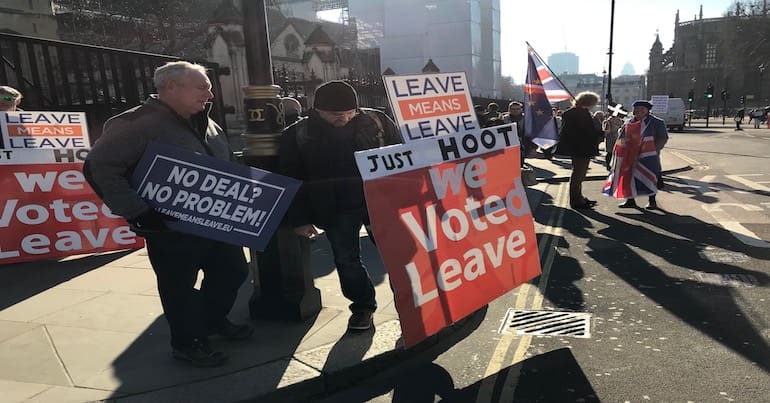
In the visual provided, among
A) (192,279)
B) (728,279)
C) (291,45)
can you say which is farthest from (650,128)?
(291,45)

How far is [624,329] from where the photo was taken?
13.1 ft

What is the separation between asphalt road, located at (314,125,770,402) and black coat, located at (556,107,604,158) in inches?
67.6

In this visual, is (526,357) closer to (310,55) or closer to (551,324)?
(551,324)

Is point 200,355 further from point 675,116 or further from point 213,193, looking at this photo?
point 675,116

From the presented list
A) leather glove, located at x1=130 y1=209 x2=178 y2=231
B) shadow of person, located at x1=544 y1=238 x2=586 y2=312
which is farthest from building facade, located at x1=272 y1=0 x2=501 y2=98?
leather glove, located at x1=130 y1=209 x2=178 y2=231

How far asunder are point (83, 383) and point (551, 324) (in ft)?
11.1

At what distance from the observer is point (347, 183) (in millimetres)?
3617

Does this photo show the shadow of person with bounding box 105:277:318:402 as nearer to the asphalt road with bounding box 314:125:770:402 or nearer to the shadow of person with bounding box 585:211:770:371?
the asphalt road with bounding box 314:125:770:402

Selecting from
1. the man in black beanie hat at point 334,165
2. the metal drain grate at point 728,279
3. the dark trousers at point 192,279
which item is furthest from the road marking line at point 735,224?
the dark trousers at point 192,279

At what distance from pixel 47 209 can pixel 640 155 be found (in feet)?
27.8

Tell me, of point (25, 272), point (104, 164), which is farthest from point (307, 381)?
point (25, 272)

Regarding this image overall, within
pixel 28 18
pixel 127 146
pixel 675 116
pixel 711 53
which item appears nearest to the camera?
pixel 127 146

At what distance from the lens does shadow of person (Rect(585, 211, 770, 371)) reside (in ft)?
12.4

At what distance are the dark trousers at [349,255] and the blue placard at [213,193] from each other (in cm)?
47
